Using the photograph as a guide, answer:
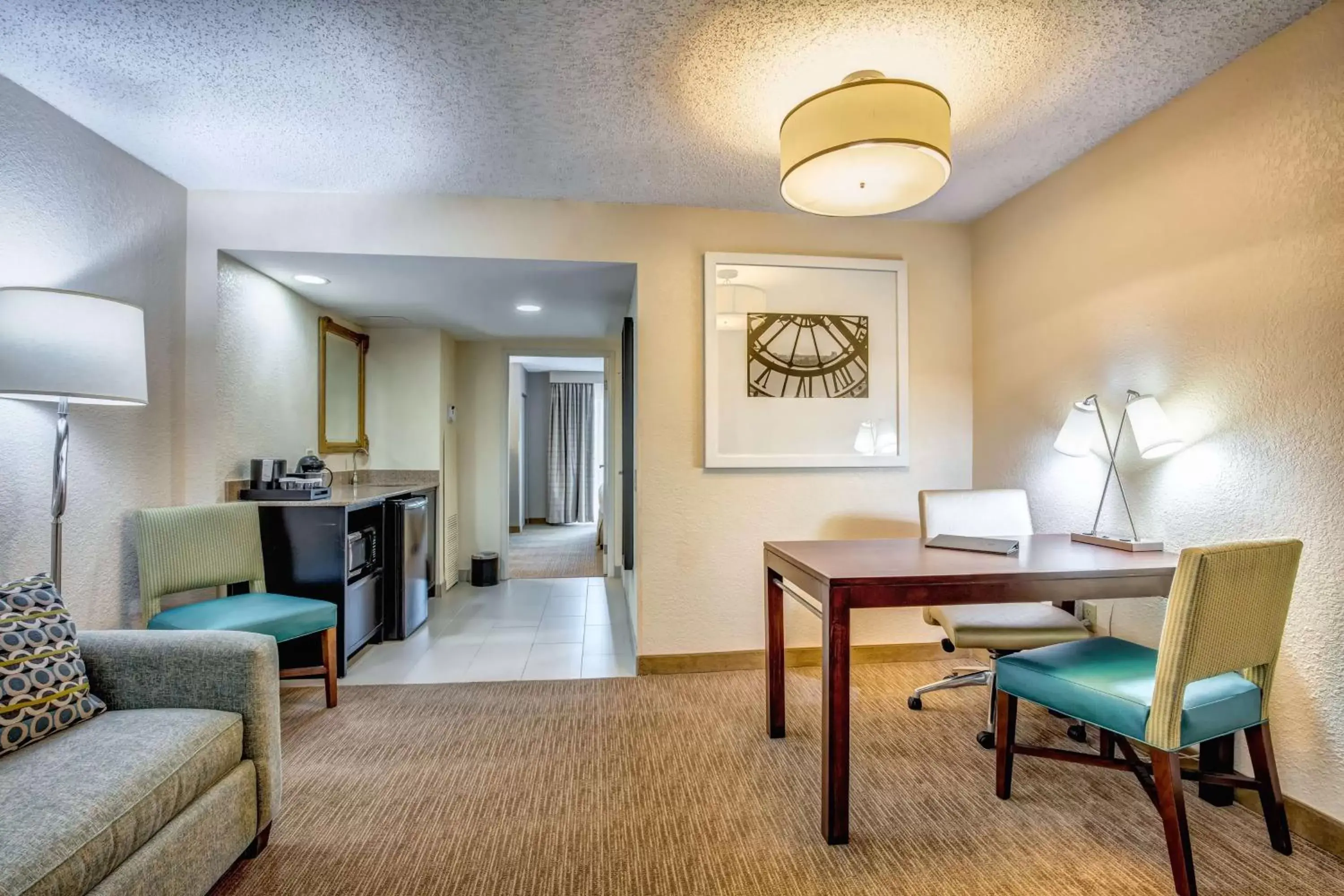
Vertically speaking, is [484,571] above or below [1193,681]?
below

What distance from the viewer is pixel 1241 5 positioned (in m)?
1.63

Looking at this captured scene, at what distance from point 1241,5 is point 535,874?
3.07 metres

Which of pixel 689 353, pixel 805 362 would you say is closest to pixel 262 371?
pixel 689 353

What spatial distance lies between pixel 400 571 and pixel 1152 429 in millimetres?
3691

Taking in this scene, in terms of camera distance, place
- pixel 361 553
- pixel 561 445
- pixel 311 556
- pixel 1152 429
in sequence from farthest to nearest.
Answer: pixel 561 445
pixel 361 553
pixel 311 556
pixel 1152 429

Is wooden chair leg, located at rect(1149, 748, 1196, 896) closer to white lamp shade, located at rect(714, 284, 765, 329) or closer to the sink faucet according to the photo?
white lamp shade, located at rect(714, 284, 765, 329)

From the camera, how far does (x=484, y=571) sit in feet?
15.8

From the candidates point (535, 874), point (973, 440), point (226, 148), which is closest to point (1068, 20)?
point (973, 440)

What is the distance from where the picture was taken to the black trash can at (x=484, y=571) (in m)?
4.81

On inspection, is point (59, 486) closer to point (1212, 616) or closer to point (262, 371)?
point (262, 371)

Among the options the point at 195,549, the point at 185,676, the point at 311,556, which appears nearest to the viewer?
the point at 185,676

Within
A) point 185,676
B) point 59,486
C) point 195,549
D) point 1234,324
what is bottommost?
point 185,676

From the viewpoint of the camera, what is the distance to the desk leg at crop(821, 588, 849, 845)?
1641 millimetres

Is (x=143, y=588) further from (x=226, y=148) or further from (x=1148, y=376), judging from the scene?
(x=1148, y=376)
